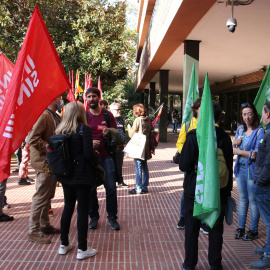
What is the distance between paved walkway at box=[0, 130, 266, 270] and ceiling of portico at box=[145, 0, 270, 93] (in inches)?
176

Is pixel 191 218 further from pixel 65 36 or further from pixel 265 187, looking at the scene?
pixel 65 36

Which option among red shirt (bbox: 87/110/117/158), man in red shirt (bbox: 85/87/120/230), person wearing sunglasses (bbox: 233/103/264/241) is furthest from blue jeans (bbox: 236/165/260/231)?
red shirt (bbox: 87/110/117/158)

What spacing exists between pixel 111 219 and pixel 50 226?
0.88 m

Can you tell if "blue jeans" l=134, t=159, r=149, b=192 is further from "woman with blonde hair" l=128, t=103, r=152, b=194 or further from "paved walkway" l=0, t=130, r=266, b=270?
"paved walkway" l=0, t=130, r=266, b=270

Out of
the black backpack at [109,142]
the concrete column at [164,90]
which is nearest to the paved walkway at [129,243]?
the black backpack at [109,142]

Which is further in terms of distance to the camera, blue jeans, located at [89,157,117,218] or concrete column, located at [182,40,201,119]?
concrete column, located at [182,40,201,119]

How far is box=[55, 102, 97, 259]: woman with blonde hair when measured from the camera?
3.48 metres

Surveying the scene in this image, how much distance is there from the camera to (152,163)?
10.9 metres

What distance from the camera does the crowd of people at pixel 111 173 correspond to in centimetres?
322

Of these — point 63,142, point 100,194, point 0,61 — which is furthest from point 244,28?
point 63,142

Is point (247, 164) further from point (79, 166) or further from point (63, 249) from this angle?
point (63, 249)

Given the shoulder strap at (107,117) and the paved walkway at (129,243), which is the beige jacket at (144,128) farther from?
the shoulder strap at (107,117)

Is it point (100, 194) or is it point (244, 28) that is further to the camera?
point (244, 28)

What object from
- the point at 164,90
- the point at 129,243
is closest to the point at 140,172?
the point at 129,243
